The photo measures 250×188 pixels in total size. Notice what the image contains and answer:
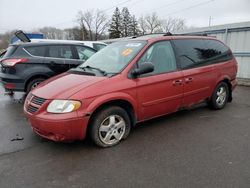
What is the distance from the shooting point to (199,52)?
4762mm

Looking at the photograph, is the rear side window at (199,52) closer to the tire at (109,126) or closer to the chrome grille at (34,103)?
the tire at (109,126)

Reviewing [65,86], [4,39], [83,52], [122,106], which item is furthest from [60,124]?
[4,39]

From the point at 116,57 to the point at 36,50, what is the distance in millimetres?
3517

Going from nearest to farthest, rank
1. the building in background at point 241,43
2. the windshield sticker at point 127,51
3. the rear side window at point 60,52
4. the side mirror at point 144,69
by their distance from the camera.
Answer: the side mirror at point 144,69 → the windshield sticker at point 127,51 → the rear side window at point 60,52 → the building in background at point 241,43

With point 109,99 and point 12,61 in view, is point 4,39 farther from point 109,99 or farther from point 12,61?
point 109,99

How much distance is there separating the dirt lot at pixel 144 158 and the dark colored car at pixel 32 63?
73.7 inches

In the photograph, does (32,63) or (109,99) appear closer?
(109,99)

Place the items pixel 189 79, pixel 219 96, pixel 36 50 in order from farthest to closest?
1. pixel 36 50
2. pixel 219 96
3. pixel 189 79

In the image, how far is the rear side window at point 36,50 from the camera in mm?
6336

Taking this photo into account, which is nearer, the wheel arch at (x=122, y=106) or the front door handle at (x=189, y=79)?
the wheel arch at (x=122, y=106)

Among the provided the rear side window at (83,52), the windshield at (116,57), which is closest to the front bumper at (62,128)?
the windshield at (116,57)

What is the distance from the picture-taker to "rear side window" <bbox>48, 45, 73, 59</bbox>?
22.1 ft

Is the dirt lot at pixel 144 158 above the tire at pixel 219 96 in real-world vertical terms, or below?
below

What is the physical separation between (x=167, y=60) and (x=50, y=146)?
8.59 ft
